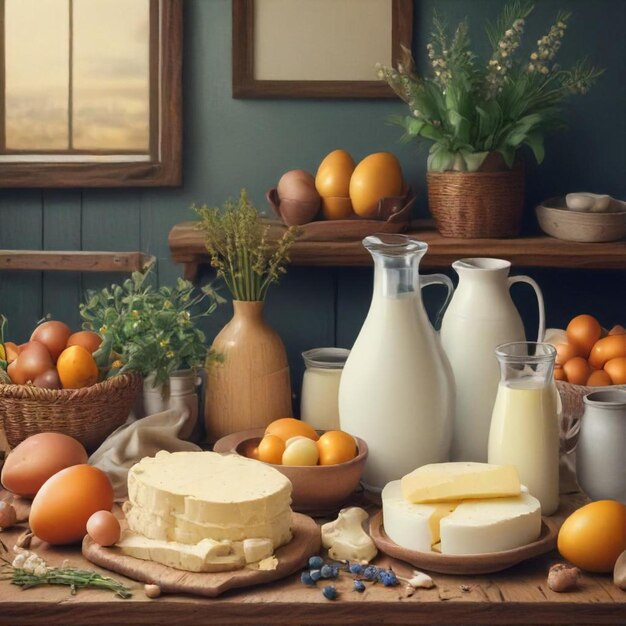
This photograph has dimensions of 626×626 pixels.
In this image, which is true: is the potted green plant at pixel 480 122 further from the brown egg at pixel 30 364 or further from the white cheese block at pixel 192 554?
the white cheese block at pixel 192 554


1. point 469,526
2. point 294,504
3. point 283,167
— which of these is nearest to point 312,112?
point 283,167

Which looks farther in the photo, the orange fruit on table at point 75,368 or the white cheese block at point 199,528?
the orange fruit on table at point 75,368

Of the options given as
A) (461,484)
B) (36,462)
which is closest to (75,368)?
(36,462)

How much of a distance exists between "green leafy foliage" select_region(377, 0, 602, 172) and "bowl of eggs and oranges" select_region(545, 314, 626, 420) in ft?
1.16

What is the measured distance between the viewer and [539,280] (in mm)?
2221

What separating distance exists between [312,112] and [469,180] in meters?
0.39

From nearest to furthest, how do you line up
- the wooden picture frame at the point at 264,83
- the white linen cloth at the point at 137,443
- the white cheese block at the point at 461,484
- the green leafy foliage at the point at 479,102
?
1. the white cheese block at the point at 461,484
2. the white linen cloth at the point at 137,443
3. the green leafy foliage at the point at 479,102
4. the wooden picture frame at the point at 264,83

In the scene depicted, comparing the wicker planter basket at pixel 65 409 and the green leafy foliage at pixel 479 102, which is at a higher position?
the green leafy foliage at pixel 479 102

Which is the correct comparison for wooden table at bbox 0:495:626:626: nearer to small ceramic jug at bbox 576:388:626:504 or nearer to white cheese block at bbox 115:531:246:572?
white cheese block at bbox 115:531:246:572

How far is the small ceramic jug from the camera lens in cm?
154

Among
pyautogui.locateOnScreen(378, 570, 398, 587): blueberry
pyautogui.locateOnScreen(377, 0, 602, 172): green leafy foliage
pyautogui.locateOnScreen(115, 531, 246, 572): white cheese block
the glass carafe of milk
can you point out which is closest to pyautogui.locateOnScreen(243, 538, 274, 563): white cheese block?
pyautogui.locateOnScreen(115, 531, 246, 572): white cheese block

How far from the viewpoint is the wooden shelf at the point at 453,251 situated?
6.53 feet

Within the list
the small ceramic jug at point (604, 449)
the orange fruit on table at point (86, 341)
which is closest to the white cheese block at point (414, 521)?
the small ceramic jug at point (604, 449)

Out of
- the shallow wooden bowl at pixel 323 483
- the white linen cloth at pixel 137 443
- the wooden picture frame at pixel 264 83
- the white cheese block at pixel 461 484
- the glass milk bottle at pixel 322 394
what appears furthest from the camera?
the wooden picture frame at pixel 264 83
